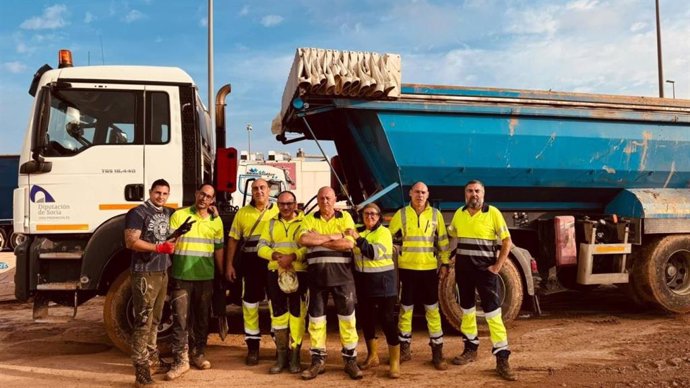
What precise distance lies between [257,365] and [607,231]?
4.48 metres

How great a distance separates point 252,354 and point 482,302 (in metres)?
2.17

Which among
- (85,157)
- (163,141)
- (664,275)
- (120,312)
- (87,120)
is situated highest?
(87,120)

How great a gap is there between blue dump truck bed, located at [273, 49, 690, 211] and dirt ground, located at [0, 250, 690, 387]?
59.0 inches

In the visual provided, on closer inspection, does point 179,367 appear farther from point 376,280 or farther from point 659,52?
point 659,52

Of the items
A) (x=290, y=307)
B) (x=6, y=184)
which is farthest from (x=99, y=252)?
(x=6, y=184)

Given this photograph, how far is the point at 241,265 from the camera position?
5.27m

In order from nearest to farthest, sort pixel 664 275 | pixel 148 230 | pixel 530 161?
pixel 148 230 < pixel 530 161 < pixel 664 275

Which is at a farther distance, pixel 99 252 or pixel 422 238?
pixel 99 252

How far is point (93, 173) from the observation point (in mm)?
5129

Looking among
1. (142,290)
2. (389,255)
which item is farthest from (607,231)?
(142,290)

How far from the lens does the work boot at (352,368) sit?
14.9 ft

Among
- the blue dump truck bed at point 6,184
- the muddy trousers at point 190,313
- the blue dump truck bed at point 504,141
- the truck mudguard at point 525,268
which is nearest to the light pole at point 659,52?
the blue dump truck bed at point 504,141

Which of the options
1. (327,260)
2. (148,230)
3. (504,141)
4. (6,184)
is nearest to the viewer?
(148,230)

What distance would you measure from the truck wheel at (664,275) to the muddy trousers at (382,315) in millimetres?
3798
